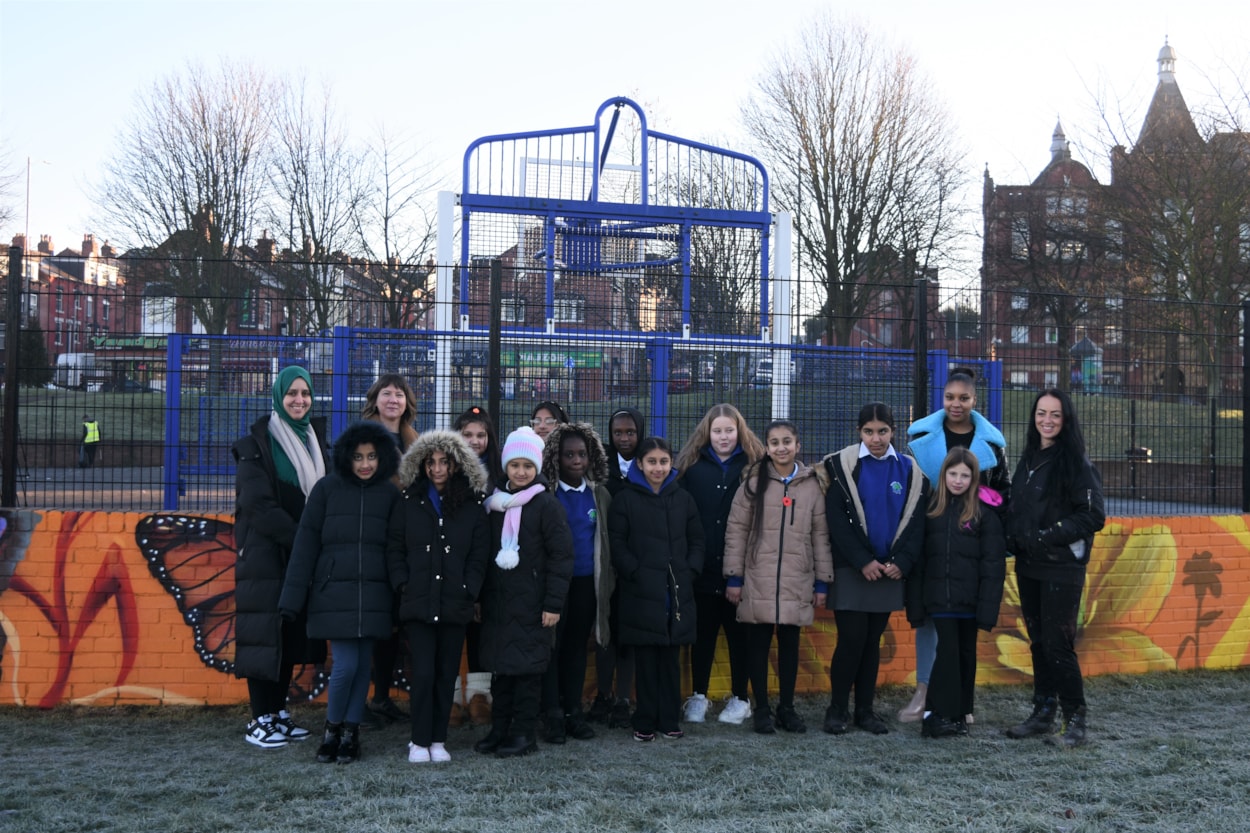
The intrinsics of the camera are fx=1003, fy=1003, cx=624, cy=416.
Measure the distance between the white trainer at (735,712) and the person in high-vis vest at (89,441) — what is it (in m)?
4.41

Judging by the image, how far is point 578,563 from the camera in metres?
5.29

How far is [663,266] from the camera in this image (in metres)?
11.7

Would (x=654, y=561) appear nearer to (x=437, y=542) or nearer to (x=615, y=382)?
(x=437, y=542)

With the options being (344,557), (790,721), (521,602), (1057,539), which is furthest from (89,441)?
(1057,539)

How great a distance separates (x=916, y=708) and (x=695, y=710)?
129 centimetres

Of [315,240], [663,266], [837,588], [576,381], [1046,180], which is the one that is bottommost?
[837,588]

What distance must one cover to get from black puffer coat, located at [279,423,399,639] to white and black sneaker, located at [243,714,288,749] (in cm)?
70

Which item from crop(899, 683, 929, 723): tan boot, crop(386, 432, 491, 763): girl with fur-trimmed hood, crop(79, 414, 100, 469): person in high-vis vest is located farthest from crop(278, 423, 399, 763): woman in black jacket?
crop(899, 683, 929, 723): tan boot

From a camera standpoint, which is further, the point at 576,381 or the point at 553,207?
the point at 553,207

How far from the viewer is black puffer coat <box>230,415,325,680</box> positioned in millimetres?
4930

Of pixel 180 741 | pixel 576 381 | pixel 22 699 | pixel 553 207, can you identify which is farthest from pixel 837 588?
pixel 553 207

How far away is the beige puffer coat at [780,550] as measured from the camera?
5.36 metres

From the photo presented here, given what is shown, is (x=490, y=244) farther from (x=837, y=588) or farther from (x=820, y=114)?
(x=820, y=114)

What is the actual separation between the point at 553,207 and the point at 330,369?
11.3 feet
